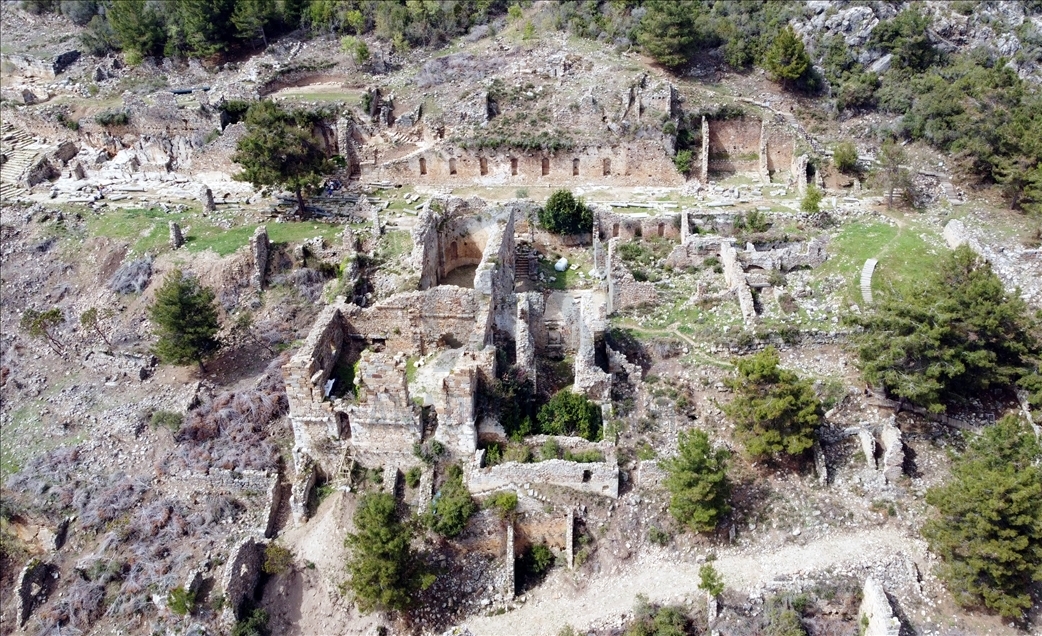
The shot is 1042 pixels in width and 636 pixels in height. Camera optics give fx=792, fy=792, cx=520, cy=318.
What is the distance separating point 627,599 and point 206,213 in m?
28.9

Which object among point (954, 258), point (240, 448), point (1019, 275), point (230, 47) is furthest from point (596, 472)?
point (230, 47)

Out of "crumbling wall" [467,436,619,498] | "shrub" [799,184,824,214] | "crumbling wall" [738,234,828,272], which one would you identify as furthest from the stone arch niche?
"shrub" [799,184,824,214]

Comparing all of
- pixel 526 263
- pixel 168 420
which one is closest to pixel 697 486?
pixel 526 263

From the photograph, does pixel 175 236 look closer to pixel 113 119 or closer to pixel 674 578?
pixel 113 119

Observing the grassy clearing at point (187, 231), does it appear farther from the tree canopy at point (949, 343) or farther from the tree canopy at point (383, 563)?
the tree canopy at point (949, 343)

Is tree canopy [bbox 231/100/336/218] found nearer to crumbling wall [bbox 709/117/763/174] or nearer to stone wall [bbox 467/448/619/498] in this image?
stone wall [bbox 467/448/619/498]

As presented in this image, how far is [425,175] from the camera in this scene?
141ft

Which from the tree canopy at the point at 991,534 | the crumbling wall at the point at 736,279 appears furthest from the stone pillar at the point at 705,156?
the tree canopy at the point at 991,534

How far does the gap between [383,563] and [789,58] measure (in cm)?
3604

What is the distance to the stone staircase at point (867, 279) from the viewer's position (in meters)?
30.3

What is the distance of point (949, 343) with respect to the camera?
25.5m

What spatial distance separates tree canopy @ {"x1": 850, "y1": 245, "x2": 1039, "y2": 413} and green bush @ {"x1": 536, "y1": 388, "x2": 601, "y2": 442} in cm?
900

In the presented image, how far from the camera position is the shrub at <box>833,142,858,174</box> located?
39000 millimetres

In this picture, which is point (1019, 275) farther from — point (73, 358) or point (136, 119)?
point (136, 119)
